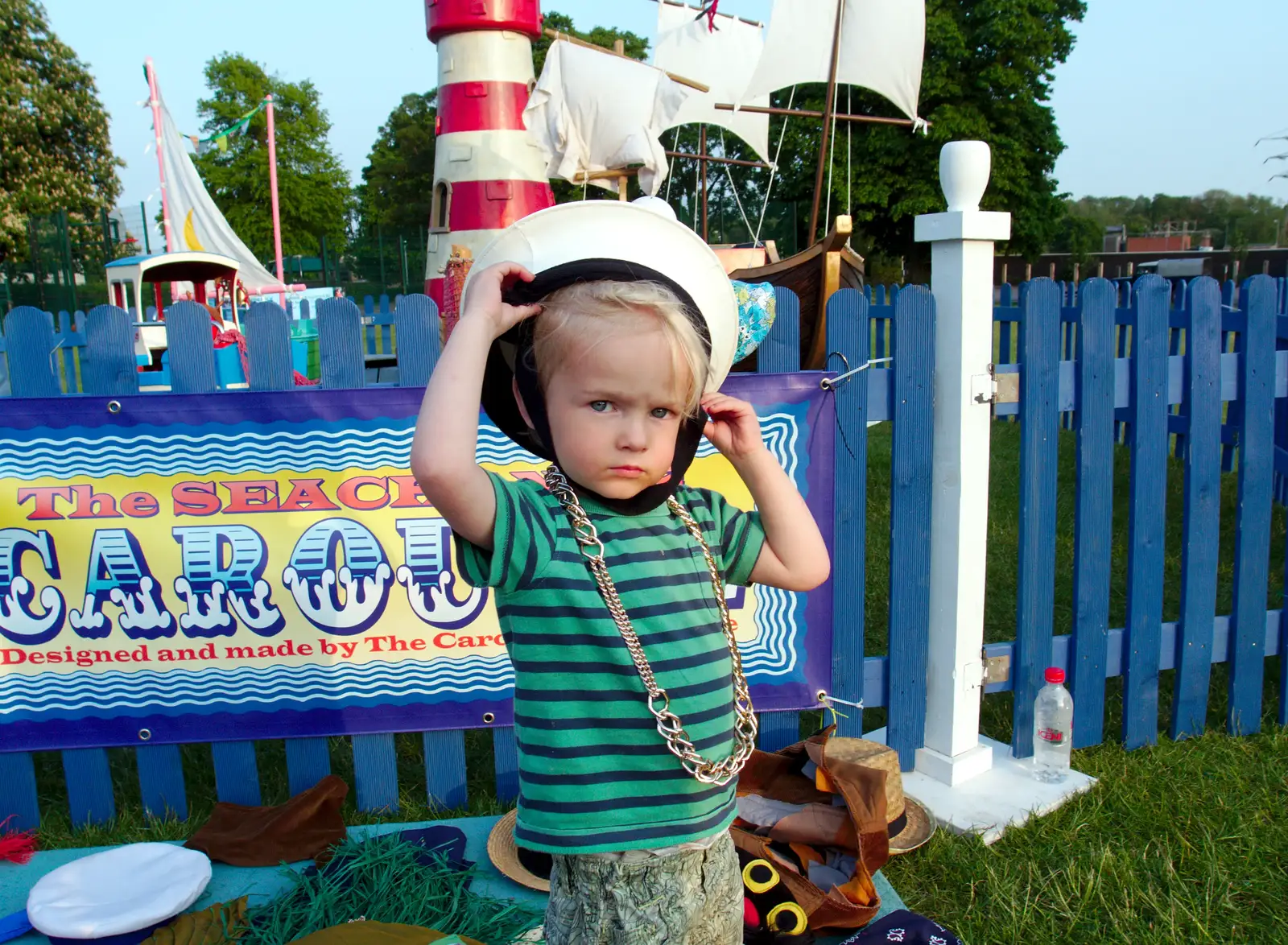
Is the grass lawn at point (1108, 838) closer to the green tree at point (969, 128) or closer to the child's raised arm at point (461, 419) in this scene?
the child's raised arm at point (461, 419)

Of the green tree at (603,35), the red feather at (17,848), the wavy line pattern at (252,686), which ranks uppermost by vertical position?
the green tree at (603,35)

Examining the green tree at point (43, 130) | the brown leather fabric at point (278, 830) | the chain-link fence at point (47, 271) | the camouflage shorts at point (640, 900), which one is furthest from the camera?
the green tree at point (43, 130)

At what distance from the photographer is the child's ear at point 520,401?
1.60 m

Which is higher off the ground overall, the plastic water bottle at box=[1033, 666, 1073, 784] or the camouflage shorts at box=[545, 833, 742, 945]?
the camouflage shorts at box=[545, 833, 742, 945]

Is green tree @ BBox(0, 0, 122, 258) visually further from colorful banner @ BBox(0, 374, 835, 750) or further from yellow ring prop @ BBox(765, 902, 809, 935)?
yellow ring prop @ BBox(765, 902, 809, 935)

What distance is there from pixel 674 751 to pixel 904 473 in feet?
6.79

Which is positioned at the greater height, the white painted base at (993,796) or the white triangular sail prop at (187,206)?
the white triangular sail prop at (187,206)

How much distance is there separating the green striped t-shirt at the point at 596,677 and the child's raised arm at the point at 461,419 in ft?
0.19

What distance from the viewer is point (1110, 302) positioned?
3.46 metres

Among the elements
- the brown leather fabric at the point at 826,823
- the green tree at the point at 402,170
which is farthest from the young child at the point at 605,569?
the green tree at the point at 402,170

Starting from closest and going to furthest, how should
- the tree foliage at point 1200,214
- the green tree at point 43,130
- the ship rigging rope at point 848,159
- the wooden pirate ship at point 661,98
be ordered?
the wooden pirate ship at point 661,98
the ship rigging rope at point 848,159
the green tree at point 43,130
the tree foliage at point 1200,214

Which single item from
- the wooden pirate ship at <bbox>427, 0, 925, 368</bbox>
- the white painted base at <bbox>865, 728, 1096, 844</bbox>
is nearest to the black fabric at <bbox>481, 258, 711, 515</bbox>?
the white painted base at <bbox>865, 728, 1096, 844</bbox>

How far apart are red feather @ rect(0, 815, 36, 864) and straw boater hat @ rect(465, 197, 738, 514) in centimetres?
251

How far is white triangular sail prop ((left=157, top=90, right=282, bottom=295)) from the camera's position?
18.4 metres
